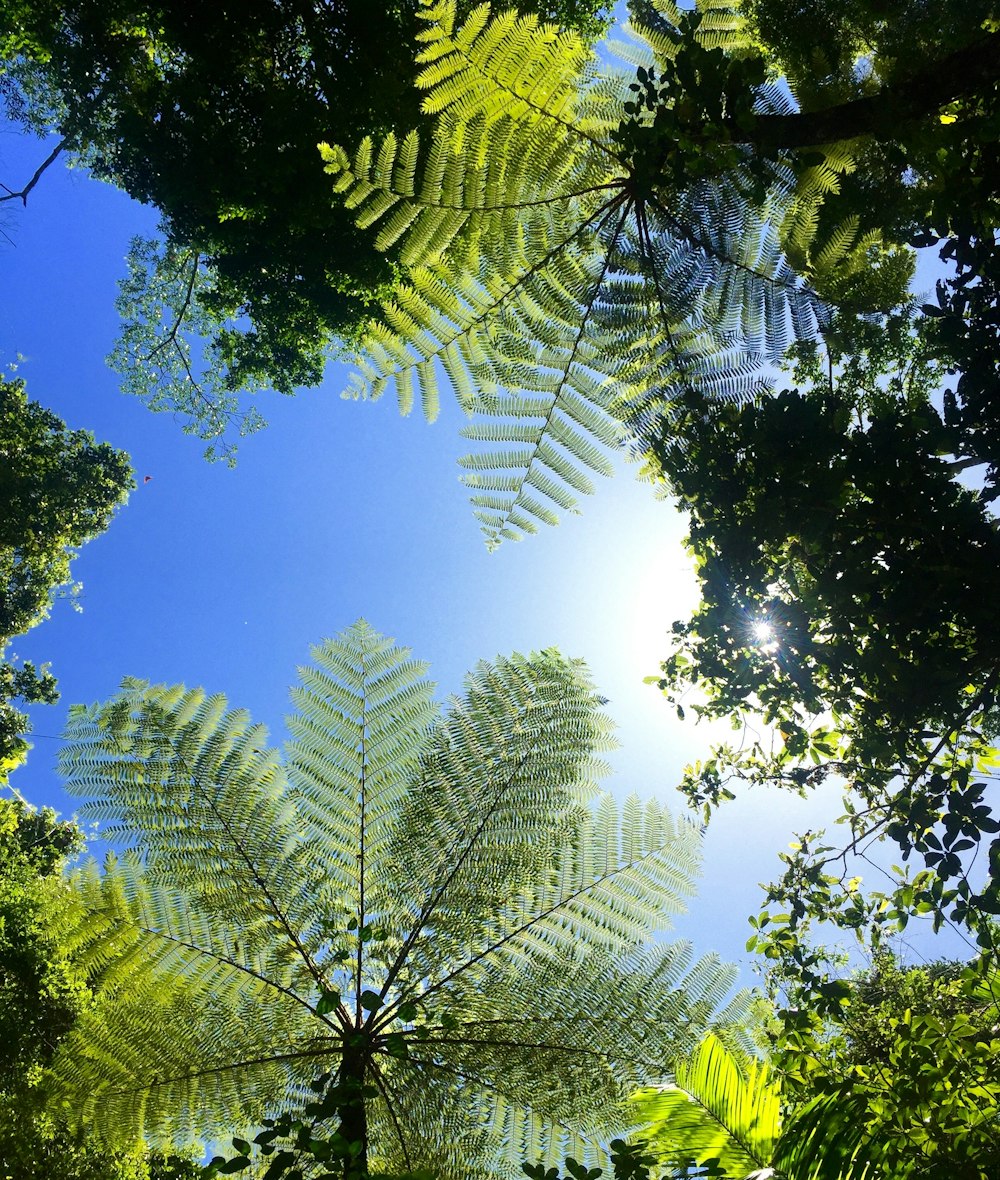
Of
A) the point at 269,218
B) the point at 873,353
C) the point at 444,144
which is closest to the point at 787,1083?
the point at 873,353

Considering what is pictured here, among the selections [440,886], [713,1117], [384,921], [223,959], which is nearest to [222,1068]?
[223,959]

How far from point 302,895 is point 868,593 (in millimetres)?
2111

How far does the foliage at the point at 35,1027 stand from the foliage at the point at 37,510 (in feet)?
9.79

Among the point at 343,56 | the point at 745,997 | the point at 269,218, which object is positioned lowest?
the point at 745,997

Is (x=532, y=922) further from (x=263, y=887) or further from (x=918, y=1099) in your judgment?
(x=918, y=1099)

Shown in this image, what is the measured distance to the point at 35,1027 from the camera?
4.11 m

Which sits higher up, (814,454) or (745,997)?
(814,454)

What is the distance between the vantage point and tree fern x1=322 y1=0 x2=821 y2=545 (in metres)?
2.22

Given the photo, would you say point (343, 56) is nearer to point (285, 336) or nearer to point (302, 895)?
point (285, 336)

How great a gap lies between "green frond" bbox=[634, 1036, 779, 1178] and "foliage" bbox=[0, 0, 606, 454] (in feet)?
14.9

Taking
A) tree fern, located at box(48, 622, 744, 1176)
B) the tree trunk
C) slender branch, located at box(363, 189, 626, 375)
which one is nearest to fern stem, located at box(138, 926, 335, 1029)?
tree fern, located at box(48, 622, 744, 1176)

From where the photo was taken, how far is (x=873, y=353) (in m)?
2.97

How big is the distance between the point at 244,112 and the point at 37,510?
197 inches

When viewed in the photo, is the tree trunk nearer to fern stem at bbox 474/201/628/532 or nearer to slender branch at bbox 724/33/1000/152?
fern stem at bbox 474/201/628/532
